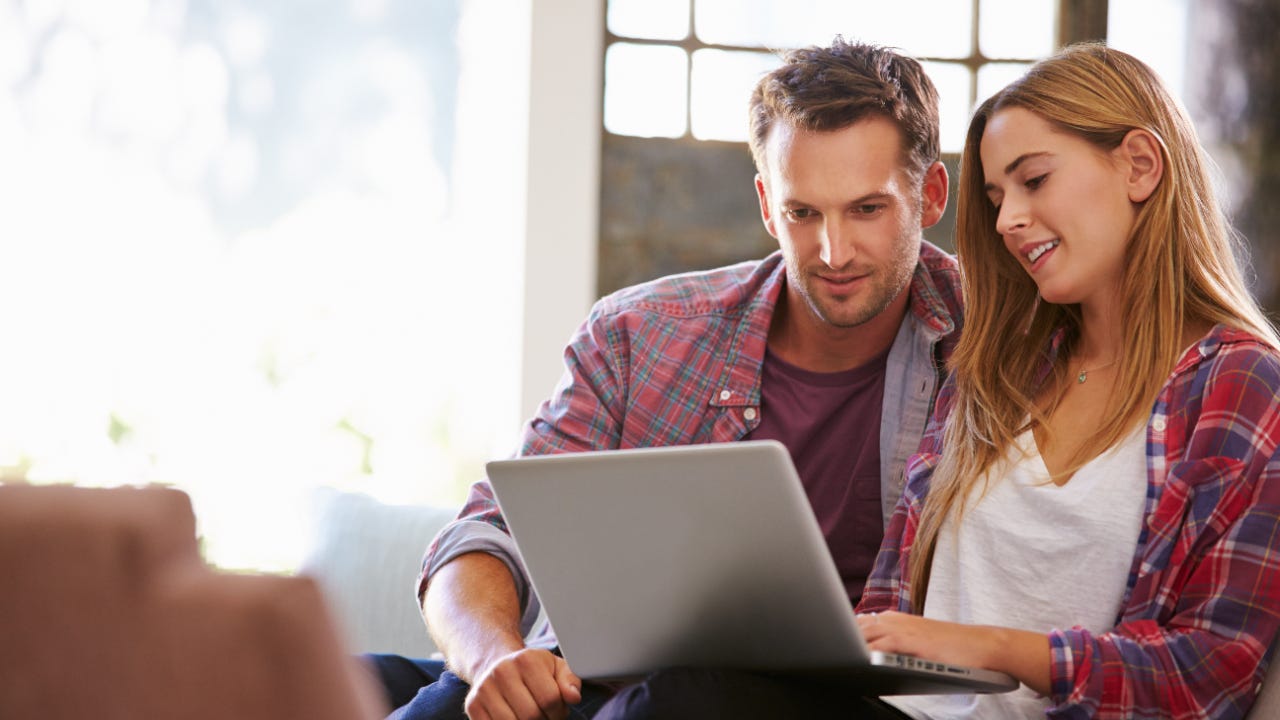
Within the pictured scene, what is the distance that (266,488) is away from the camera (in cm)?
375

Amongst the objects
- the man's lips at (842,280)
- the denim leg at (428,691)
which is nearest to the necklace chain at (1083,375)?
the man's lips at (842,280)

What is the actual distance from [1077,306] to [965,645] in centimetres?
55

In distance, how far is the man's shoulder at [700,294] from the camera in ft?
6.42

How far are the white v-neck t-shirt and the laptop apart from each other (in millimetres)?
172

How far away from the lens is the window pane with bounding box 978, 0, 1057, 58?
316 centimetres

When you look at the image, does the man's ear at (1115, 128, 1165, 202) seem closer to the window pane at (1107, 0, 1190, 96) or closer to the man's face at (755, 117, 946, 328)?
the man's face at (755, 117, 946, 328)

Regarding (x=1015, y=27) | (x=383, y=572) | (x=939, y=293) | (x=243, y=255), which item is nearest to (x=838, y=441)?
(x=939, y=293)

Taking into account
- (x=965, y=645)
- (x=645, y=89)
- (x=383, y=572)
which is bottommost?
(x=383, y=572)

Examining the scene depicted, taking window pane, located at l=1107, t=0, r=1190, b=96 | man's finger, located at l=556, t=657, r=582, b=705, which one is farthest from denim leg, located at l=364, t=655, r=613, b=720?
window pane, located at l=1107, t=0, r=1190, b=96

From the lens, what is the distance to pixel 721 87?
10.3 ft

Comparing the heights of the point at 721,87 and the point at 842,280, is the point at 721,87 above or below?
above

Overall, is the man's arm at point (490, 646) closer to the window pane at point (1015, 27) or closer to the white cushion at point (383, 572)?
the white cushion at point (383, 572)

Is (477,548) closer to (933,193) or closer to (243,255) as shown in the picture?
(933,193)

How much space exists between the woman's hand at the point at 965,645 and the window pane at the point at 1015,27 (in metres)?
2.22
